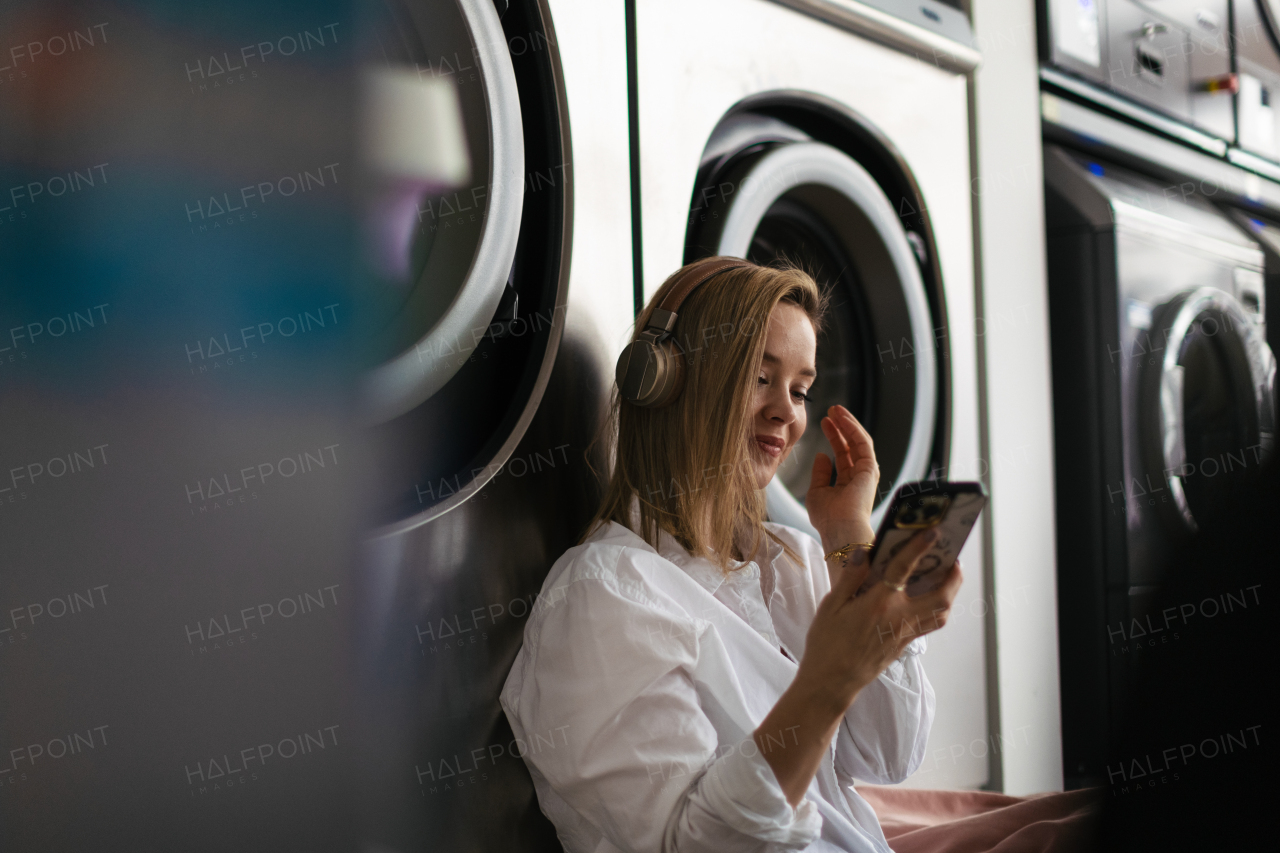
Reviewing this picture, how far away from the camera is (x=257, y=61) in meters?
0.80

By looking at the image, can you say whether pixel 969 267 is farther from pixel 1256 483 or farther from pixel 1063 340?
pixel 1256 483

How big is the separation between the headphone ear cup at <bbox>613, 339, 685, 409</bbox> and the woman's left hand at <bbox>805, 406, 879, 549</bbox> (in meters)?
0.25

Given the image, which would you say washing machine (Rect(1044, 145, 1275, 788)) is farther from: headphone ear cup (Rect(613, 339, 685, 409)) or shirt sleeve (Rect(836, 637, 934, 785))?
headphone ear cup (Rect(613, 339, 685, 409))

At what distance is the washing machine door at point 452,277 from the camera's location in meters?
0.86

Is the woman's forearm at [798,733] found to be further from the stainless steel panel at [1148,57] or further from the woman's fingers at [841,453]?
the stainless steel panel at [1148,57]

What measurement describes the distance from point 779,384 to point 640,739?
0.38 metres

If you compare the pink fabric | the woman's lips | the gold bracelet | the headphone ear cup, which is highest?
the headphone ear cup

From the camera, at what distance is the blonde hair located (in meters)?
0.94

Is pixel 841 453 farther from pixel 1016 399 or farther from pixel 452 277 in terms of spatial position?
pixel 1016 399

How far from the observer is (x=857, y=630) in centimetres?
77

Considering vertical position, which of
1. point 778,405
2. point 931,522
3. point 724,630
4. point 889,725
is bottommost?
point 889,725

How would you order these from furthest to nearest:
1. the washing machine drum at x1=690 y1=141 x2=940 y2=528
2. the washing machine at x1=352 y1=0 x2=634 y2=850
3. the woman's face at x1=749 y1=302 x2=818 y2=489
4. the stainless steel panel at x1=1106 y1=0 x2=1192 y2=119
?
1. the stainless steel panel at x1=1106 y1=0 x2=1192 y2=119
2. the washing machine drum at x1=690 y1=141 x2=940 y2=528
3. the woman's face at x1=749 y1=302 x2=818 y2=489
4. the washing machine at x1=352 y1=0 x2=634 y2=850

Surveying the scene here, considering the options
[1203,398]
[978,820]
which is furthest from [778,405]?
[1203,398]

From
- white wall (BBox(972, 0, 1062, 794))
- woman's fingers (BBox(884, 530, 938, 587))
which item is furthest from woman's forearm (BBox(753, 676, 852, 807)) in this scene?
white wall (BBox(972, 0, 1062, 794))
